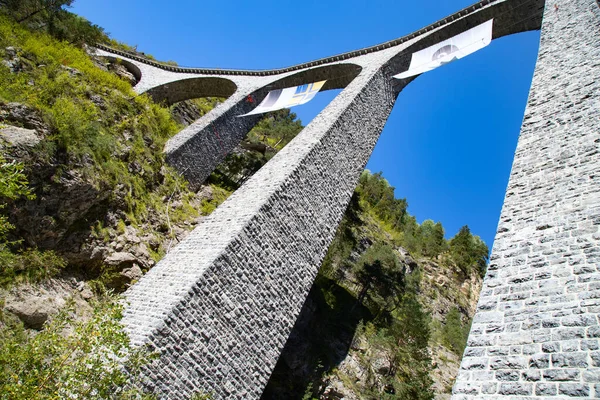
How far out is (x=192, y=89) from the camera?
19.4 m

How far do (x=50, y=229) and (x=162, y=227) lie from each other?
2.95 meters

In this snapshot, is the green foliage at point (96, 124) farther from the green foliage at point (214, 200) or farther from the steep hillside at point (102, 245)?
the green foliage at point (214, 200)

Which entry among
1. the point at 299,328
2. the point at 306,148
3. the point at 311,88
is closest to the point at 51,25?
the point at 311,88

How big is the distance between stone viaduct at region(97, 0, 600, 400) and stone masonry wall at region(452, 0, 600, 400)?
13 millimetres

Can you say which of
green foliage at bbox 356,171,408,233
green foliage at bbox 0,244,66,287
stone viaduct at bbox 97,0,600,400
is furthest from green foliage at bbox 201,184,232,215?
green foliage at bbox 356,171,408,233

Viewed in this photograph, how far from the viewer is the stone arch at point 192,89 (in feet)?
59.8

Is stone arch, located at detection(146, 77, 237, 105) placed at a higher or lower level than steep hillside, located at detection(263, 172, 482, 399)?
higher

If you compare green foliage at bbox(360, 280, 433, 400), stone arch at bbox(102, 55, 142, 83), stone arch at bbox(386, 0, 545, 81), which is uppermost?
stone arch at bbox(386, 0, 545, 81)

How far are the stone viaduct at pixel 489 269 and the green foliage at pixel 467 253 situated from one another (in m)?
20.8

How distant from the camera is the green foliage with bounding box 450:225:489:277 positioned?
2836 cm

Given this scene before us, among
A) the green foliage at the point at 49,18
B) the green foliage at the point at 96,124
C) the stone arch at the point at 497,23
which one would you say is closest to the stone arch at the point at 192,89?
the green foliage at the point at 49,18

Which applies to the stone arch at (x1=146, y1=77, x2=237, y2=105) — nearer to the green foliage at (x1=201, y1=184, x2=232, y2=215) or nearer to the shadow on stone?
the green foliage at (x1=201, y1=184, x2=232, y2=215)

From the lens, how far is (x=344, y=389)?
38.0ft

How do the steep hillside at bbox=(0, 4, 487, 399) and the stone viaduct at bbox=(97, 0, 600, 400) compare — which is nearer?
the stone viaduct at bbox=(97, 0, 600, 400)
